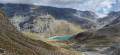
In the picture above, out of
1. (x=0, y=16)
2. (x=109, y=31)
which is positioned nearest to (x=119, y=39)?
(x=109, y=31)

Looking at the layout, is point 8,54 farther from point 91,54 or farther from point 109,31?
point 109,31

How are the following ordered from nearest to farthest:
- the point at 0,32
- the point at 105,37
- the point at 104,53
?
the point at 0,32
the point at 104,53
the point at 105,37

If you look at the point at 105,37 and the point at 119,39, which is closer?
the point at 119,39

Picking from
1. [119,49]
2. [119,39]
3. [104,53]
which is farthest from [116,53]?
[119,39]

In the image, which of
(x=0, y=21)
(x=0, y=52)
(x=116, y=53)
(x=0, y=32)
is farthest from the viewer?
(x=116, y=53)

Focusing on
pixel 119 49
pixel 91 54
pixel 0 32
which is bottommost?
pixel 91 54

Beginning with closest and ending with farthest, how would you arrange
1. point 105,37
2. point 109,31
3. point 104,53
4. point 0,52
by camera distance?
1. point 0,52
2. point 104,53
3. point 105,37
4. point 109,31

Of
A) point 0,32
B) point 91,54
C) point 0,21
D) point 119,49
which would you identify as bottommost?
point 91,54

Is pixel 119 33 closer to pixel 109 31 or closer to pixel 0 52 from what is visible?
pixel 109 31

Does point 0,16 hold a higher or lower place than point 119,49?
higher
